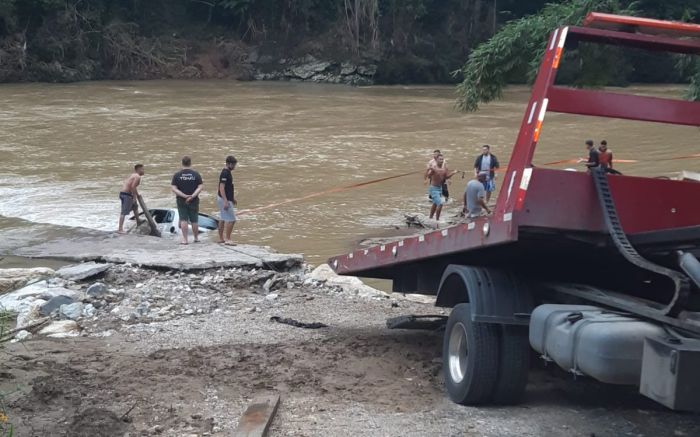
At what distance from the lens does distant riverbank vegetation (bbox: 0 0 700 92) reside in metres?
56.2

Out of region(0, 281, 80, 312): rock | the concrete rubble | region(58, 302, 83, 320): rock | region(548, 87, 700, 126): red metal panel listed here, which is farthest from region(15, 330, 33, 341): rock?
Answer: region(548, 87, 700, 126): red metal panel

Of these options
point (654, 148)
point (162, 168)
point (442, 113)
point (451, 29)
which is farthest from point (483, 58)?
point (451, 29)

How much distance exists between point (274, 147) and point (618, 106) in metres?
27.3

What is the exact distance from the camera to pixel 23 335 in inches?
314

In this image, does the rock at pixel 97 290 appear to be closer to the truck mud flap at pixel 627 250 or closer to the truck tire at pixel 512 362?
the truck tire at pixel 512 362

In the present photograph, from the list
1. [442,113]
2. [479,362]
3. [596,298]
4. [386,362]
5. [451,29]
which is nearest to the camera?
[596,298]

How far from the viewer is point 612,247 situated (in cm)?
514

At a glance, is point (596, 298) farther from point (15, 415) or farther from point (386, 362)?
point (15, 415)

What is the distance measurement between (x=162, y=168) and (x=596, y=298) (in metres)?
24.1

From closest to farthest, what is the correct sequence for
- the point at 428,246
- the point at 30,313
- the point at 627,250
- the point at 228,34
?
the point at 627,250, the point at 428,246, the point at 30,313, the point at 228,34

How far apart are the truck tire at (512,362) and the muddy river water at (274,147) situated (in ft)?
34.1

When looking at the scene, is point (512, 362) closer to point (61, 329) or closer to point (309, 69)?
point (61, 329)

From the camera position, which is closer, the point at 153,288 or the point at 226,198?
the point at 153,288

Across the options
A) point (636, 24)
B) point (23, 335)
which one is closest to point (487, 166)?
point (23, 335)
